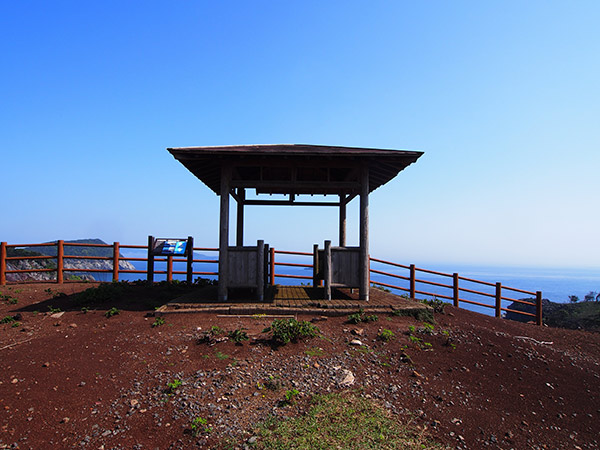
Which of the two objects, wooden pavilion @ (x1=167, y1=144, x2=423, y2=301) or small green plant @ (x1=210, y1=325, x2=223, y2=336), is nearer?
small green plant @ (x1=210, y1=325, x2=223, y2=336)

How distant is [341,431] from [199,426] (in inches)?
61.4

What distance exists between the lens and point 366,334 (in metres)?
6.59

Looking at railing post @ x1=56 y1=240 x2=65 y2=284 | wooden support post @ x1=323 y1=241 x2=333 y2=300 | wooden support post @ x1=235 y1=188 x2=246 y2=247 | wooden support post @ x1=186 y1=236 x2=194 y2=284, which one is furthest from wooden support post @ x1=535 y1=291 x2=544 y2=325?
railing post @ x1=56 y1=240 x2=65 y2=284

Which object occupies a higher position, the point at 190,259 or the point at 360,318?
the point at 190,259

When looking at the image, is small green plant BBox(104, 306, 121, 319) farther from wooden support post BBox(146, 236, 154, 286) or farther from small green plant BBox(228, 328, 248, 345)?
wooden support post BBox(146, 236, 154, 286)

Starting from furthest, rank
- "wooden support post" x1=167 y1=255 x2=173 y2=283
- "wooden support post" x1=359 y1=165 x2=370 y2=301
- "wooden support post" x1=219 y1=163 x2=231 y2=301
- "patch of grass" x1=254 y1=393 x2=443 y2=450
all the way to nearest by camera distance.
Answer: "wooden support post" x1=167 y1=255 x2=173 y2=283, "wooden support post" x1=359 y1=165 x2=370 y2=301, "wooden support post" x1=219 y1=163 x2=231 y2=301, "patch of grass" x1=254 y1=393 x2=443 y2=450

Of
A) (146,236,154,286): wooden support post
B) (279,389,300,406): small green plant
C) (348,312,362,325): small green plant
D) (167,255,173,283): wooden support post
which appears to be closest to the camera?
(279,389,300,406): small green plant

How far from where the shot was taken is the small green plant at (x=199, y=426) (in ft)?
12.4

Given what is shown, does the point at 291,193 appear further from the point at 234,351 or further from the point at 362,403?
the point at 362,403

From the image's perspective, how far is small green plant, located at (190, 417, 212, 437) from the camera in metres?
3.77

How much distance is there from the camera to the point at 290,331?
6109 millimetres

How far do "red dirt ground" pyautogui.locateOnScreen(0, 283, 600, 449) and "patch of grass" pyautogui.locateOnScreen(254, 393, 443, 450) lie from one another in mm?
207

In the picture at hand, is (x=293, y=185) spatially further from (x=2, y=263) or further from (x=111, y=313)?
(x=2, y=263)

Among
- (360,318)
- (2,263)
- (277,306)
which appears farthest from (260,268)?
(2,263)
